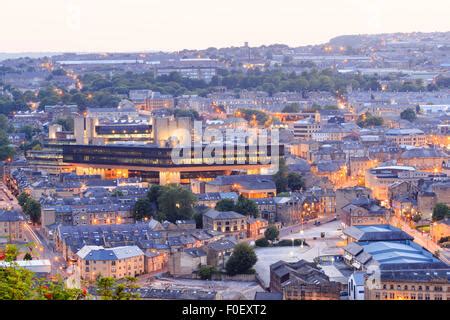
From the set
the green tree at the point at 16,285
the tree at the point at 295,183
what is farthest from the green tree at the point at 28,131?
the green tree at the point at 16,285

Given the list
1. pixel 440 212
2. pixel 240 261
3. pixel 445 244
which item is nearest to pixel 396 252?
pixel 240 261

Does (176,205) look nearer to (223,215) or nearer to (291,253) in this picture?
(223,215)

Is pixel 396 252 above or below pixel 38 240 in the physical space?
above

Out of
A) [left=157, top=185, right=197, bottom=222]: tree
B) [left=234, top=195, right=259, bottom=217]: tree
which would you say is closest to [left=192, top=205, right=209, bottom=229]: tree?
[left=157, top=185, right=197, bottom=222]: tree

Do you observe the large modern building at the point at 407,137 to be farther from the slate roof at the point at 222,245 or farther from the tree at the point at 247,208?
the slate roof at the point at 222,245

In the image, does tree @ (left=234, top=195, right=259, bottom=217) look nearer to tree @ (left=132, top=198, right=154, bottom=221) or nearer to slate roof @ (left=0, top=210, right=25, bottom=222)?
tree @ (left=132, top=198, right=154, bottom=221)

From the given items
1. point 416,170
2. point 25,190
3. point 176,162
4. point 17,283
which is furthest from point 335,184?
point 17,283
